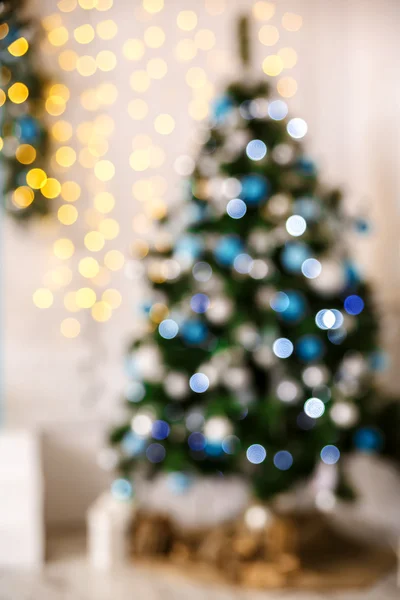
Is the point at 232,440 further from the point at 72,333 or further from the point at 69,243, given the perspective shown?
the point at 69,243

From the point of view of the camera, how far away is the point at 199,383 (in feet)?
8.26

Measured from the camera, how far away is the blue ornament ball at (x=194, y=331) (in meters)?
2.47

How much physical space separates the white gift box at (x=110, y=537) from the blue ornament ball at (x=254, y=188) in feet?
4.23

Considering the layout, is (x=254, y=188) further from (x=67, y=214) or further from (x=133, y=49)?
(x=133, y=49)

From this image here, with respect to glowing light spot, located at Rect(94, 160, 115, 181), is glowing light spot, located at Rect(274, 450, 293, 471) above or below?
below

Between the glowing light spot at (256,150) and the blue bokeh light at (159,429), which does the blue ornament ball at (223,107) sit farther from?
the blue bokeh light at (159,429)

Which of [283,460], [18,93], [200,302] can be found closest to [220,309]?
[200,302]

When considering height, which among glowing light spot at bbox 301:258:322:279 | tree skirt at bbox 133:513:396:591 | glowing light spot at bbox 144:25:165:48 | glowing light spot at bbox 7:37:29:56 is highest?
glowing light spot at bbox 144:25:165:48

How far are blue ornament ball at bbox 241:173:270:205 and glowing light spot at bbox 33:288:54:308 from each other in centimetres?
104

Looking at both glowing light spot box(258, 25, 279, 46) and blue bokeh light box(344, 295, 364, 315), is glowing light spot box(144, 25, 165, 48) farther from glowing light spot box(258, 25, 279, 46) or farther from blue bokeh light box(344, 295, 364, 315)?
blue bokeh light box(344, 295, 364, 315)

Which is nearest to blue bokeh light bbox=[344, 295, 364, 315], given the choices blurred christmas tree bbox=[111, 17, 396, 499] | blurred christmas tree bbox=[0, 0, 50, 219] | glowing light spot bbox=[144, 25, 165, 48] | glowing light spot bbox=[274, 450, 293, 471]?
blurred christmas tree bbox=[111, 17, 396, 499]

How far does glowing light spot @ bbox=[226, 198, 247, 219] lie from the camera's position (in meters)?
2.45

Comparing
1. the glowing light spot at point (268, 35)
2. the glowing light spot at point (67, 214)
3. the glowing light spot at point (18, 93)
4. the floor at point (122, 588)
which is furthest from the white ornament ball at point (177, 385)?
the glowing light spot at point (268, 35)

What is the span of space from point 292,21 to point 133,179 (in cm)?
104
